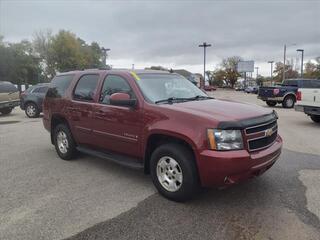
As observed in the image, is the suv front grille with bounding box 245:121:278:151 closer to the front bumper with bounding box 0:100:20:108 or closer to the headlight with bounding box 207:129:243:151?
the headlight with bounding box 207:129:243:151

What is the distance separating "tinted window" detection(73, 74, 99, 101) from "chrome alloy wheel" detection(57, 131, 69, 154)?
0.94 meters

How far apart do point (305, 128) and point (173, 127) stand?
27.4ft

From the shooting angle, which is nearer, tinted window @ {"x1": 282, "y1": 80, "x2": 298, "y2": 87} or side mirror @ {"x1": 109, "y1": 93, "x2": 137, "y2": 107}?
side mirror @ {"x1": 109, "y1": 93, "x2": 137, "y2": 107}

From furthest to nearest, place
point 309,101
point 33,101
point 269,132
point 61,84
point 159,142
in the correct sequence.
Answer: point 33,101
point 309,101
point 61,84
point 159,142
point 269,132

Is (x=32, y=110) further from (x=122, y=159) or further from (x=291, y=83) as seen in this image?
(x=291, y=83)

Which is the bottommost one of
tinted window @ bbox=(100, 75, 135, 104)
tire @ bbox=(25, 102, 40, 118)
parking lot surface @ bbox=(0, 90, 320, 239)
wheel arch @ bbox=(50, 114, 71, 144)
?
parking lot surface @ bbox=(0, 90, 320, 239)

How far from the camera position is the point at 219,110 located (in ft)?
14.8

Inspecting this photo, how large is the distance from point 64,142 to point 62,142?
9 centimetres

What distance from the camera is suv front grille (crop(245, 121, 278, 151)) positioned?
423cm

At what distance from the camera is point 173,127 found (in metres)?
4.40

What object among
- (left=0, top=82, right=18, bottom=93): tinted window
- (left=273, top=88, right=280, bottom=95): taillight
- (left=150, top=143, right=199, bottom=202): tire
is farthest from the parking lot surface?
(left=273, top=88, right=280, bottom=95): taillight

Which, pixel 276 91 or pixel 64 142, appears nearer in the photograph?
pixel 64 142

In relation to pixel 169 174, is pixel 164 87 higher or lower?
higher

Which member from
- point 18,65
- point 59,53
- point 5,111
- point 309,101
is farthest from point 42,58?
point 309,101
